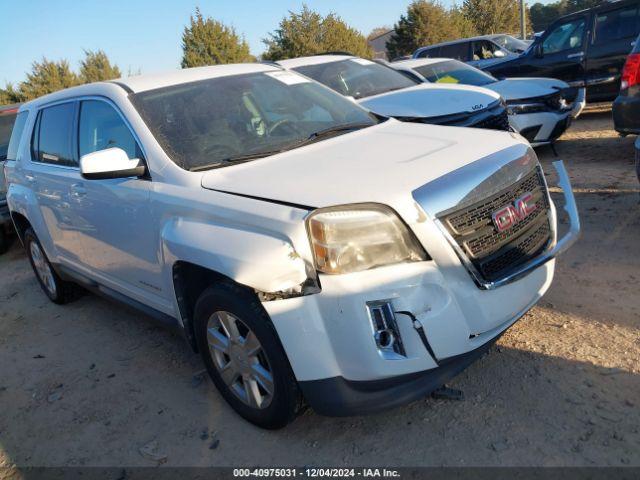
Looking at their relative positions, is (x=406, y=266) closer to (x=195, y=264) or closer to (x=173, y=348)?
(x=195, y=264)

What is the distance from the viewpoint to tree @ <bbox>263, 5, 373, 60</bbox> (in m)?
28.0

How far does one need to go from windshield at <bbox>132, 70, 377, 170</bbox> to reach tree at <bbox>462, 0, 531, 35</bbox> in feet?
102

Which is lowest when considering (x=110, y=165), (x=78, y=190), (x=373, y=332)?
(x=373, y=332)

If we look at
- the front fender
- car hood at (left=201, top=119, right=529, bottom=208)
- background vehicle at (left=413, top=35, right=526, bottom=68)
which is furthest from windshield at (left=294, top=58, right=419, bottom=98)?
background vehicle at (left=413, top=35, right=526, bottom=68)

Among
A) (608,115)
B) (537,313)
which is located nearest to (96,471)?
(537,313)

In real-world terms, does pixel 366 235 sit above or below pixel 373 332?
above

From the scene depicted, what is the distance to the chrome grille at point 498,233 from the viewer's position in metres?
2.46

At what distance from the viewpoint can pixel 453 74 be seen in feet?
28.5

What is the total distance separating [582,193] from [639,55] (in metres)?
1.50

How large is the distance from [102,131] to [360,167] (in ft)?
6.32

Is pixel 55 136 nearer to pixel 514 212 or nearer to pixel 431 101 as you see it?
pixel 514 212

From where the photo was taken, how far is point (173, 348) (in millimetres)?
4055

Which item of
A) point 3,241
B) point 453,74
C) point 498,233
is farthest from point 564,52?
point 3,241

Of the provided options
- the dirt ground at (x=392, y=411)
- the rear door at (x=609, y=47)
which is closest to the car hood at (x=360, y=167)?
the dirt ground at (x=392, y=411)
